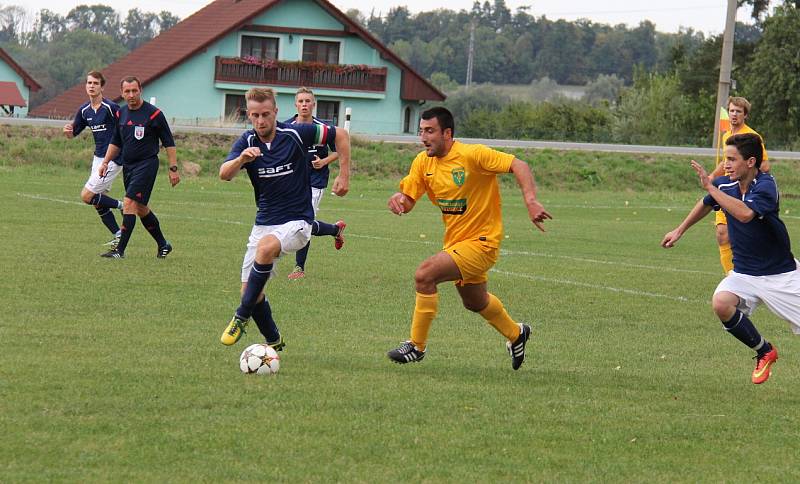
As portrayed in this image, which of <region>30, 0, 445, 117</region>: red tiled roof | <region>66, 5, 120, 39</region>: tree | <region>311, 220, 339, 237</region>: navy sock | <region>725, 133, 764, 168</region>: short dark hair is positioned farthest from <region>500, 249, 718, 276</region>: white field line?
<region>66, 5, 120, 39</region>: tree

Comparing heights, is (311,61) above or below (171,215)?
above

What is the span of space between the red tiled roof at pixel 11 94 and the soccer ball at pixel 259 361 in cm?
5952

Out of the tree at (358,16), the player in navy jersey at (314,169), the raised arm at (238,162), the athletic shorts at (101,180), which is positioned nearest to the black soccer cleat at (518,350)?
the raised arm at (238,162)

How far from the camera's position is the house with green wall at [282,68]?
55562 millimetres

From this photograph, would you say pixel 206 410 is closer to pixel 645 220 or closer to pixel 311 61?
pixel 645 220

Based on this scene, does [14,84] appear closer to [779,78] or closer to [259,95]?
[779,78]

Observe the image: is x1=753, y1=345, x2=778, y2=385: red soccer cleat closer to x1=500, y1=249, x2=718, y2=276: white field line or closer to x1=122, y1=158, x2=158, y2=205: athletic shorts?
x1=500, y1=249, x2=718, y2=276: white field line

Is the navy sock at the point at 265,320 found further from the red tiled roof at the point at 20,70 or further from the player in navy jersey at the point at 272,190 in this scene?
the red tiled roof at the point at 20,70

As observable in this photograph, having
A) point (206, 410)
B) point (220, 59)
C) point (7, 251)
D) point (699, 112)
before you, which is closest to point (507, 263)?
point (7, 251)

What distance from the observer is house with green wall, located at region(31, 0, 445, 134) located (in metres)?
55.6

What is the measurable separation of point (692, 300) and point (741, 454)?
700cm

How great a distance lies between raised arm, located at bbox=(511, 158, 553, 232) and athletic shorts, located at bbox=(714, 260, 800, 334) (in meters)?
1.44

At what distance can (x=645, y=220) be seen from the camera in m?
25.3

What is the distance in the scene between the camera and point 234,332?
325 inches
